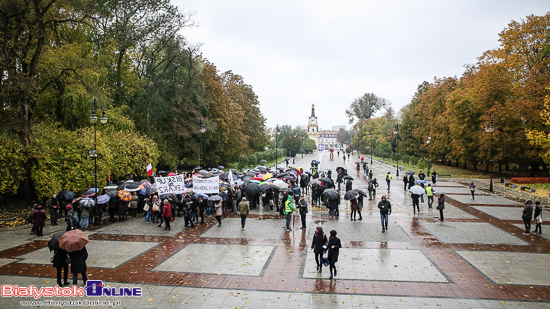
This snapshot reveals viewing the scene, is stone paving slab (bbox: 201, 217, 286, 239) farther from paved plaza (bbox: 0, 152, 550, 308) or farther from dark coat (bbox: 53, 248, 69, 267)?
dark coat (bbox: 53, 248, 69, 267)

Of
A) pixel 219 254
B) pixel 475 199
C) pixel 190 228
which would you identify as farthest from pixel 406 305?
pixel 475 199

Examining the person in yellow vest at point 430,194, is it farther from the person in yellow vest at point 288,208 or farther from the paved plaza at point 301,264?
the person in yellow vest at point 288,208

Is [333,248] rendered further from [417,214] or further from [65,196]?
[65,196]

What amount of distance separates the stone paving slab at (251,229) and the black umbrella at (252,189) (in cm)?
211

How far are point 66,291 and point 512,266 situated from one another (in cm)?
1334

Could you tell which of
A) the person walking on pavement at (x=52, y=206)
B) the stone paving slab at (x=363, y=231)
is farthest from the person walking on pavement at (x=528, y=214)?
the person walking on pavement at (x=52, y=206)

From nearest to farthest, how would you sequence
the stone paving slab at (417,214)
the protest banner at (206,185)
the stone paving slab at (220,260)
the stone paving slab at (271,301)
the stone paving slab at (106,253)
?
the stone paving slab at (271,301) < the stone paving slab at (220,260) < the stone paving slab at (106,253) < the protest banner at (206,185) < the stone paving slab at (417,214)

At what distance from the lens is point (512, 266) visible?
1077 cm

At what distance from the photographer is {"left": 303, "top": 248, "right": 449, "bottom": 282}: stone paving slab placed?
32.6 feet

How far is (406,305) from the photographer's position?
8133 millimetres

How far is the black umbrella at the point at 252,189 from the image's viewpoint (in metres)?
19.4

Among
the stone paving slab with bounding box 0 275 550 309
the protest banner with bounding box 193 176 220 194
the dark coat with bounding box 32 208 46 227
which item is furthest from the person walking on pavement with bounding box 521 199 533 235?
the dark coat with bounding box 32 208 46 227

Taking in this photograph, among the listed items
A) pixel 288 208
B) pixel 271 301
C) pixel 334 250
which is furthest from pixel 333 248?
pixel 288 208

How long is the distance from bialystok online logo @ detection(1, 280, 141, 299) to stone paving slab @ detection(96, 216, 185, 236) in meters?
5.64
